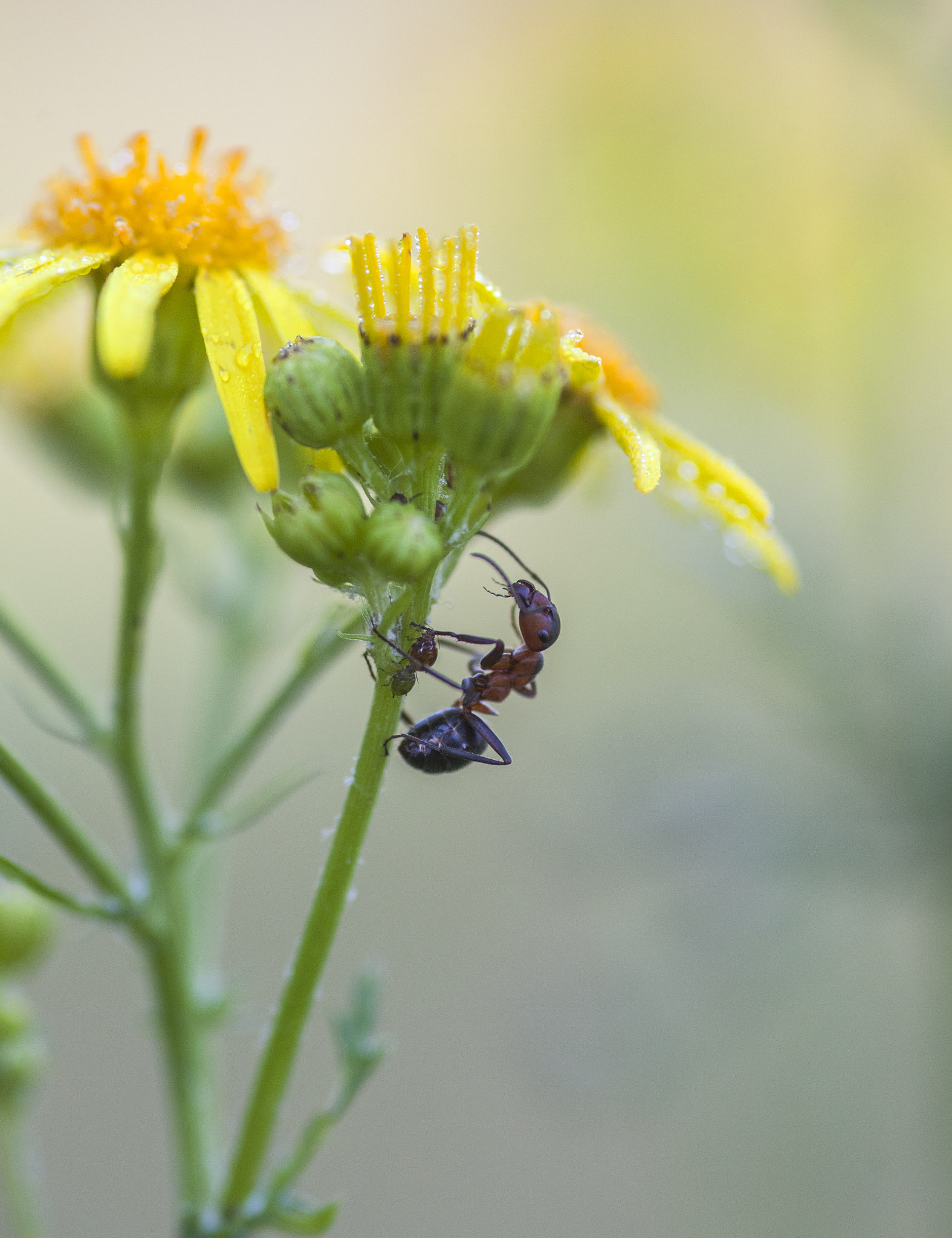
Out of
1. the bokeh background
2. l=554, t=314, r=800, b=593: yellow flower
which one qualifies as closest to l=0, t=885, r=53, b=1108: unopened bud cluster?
the bokeh background

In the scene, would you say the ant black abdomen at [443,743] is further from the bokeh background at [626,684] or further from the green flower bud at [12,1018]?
the green flower bud at [12,1018]

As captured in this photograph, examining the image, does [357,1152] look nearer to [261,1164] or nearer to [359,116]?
[261,1164]

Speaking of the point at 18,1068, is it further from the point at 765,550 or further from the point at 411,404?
the point at 765,550

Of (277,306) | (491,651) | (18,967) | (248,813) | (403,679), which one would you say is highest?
(277,306)

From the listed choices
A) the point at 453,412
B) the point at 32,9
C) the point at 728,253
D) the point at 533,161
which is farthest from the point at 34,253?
the point at 32,9

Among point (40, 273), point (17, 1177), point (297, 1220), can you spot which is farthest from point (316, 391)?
point (17, 1177)

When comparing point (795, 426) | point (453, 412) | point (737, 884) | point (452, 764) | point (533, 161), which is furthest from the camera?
point (533, 161)
